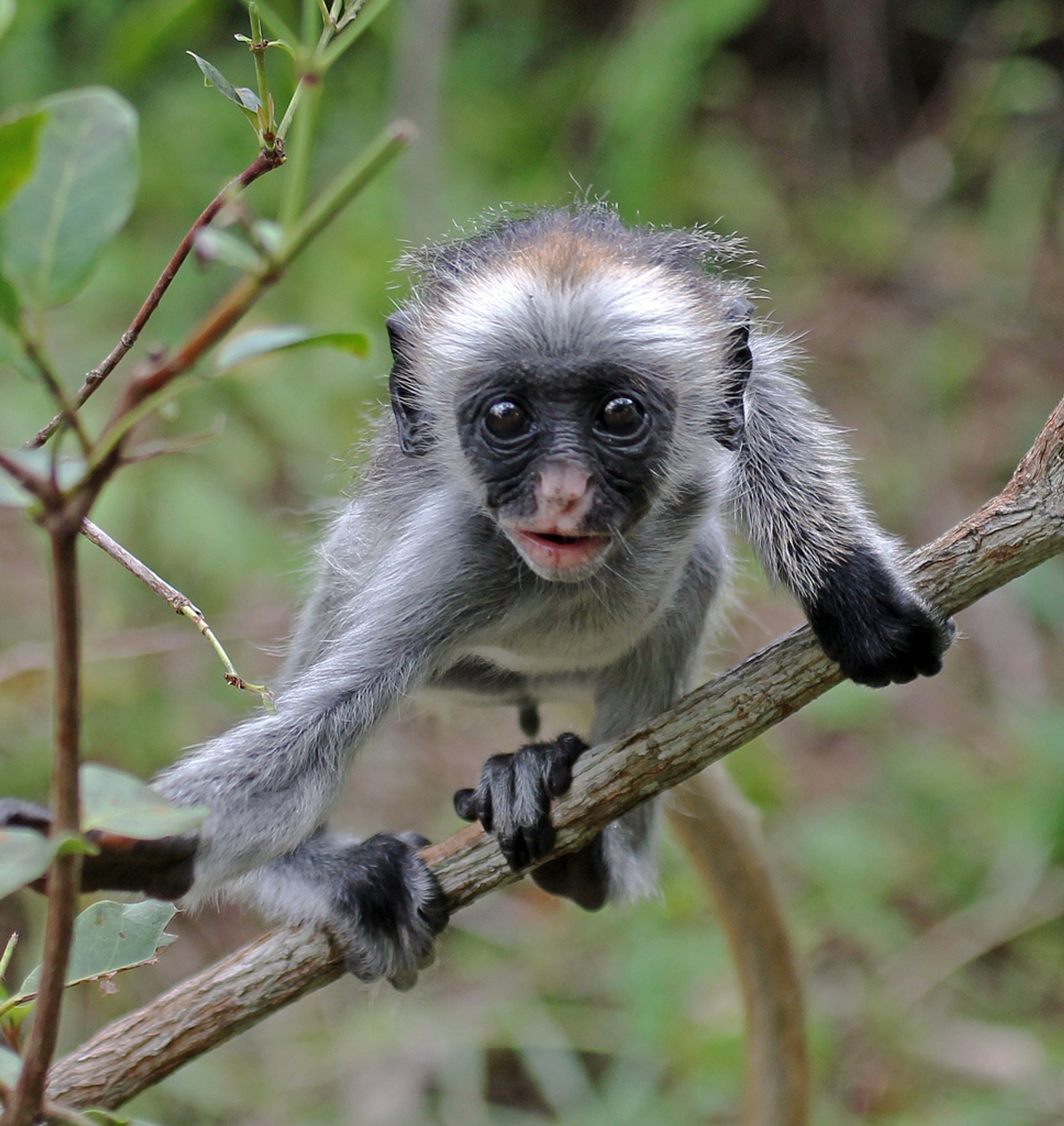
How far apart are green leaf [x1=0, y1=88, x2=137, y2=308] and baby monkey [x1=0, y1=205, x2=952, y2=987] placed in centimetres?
143

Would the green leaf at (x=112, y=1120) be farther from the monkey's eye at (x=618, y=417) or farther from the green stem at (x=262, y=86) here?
the monkey's eye at (x=618, y=417)

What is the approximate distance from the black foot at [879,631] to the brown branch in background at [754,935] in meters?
1.14

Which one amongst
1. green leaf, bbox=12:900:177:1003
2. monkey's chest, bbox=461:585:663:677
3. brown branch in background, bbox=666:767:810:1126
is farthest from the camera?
brown branch in background, bbox=666:767:810:1126

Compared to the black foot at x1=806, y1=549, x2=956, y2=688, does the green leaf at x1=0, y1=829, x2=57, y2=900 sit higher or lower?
lower

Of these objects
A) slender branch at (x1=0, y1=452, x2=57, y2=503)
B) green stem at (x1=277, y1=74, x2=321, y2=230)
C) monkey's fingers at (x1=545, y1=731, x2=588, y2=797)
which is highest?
monkey's fingers at (x1=545, y1=731, x2=588, y2=797)

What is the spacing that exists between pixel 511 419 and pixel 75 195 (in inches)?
63.3

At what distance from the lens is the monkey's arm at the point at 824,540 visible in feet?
9.21

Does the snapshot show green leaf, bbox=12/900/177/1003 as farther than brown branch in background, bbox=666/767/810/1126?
No

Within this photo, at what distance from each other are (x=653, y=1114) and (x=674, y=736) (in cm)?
332

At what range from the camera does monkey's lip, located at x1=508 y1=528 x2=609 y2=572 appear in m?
2.61

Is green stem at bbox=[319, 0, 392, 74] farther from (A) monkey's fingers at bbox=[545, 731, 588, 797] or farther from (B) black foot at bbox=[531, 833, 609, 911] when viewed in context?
(B) black foot at bbox=[531, 833, 609, 911]

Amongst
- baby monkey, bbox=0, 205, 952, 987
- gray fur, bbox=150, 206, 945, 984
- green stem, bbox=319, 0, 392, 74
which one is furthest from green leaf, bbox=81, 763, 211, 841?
gray fur, bbox=150, 206, 945, 984

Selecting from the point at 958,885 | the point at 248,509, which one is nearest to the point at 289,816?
the point at 248,509

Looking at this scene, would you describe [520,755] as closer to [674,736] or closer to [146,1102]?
[674,736]
